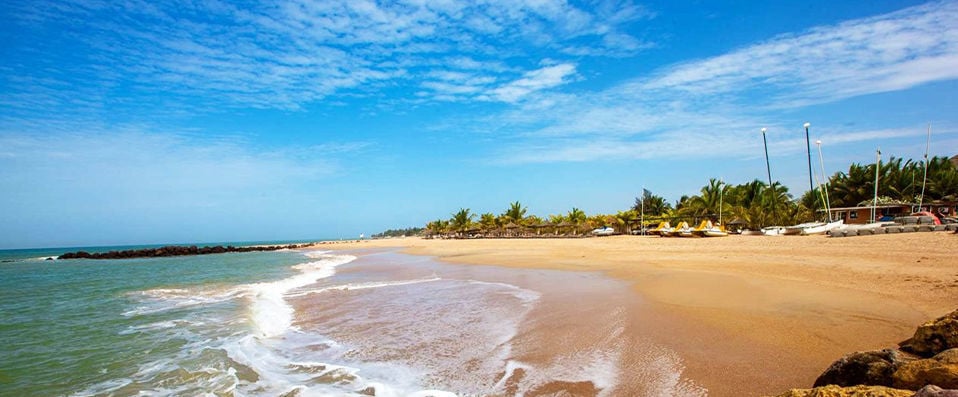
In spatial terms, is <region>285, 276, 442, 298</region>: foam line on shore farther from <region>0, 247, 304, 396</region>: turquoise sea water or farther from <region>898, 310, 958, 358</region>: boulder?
<region>898, 310, 958, 358</region>: boulder

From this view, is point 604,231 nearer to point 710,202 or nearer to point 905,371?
point 710,202

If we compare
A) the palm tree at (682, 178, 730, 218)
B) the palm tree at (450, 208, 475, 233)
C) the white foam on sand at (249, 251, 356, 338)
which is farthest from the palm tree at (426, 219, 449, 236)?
the white foam on sand at (249, 251, 356, 338)

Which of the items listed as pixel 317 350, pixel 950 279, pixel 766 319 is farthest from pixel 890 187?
pixel 317 350

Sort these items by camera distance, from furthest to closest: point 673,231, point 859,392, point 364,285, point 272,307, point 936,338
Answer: point 673,231 → point 364,285 → point 272,307 → point 936,338 → point 859,392

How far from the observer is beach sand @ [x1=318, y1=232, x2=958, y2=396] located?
213 inches

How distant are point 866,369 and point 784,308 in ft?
16.0

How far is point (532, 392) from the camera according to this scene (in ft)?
16.9

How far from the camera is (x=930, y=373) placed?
3.07 metres

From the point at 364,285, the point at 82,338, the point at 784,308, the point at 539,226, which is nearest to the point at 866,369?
the point at 784,308

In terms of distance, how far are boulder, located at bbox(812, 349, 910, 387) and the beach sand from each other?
0.74m

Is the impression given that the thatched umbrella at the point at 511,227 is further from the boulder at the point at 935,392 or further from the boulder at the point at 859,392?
the boulder at the point at 935,392

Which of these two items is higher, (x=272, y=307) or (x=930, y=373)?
(x=930, y=373)

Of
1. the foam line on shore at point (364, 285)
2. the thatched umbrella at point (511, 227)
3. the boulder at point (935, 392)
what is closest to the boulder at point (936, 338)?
Result: the boulder at point (935, 392)

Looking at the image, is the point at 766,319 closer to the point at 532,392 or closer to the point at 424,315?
the point at 532,392
